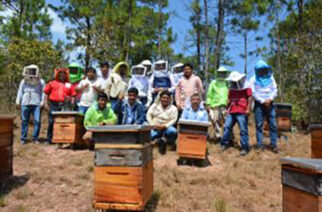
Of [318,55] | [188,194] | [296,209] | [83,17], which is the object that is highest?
[83,17]

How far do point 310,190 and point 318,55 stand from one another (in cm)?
1007

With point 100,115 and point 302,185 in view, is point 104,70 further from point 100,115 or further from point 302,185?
point 302,185

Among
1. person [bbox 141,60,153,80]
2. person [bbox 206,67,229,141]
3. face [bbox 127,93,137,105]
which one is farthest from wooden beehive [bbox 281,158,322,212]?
person [bbox 141,60,153,80]

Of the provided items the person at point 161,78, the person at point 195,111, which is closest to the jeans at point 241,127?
the person at point 195,111

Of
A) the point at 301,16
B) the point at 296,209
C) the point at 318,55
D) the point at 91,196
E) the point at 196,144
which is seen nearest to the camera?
the point at 296,209

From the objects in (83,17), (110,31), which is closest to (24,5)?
(83,17)

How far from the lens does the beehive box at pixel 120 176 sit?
11.3 ft

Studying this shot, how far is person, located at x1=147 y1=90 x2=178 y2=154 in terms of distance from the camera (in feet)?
20.9

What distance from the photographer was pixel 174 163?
592cm

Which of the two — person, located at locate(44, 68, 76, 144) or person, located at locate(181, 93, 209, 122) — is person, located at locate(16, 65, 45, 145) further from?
person, located at locate(181, 93, 209, 122)

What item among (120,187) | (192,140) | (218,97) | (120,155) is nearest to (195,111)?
(192,140)

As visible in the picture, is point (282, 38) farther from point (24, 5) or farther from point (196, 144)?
Answer: point (24, 5)

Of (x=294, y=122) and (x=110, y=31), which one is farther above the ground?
(x=110, y=31)

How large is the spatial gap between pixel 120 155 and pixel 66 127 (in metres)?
3.53
